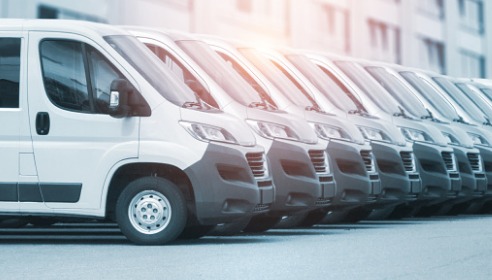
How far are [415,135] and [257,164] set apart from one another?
4462mm

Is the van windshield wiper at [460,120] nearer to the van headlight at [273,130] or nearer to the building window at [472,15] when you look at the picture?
the van headlight at [273,130]

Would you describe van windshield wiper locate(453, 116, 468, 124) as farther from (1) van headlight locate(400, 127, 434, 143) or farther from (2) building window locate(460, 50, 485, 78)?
(2) building window locate(460, 50, 485, 78)

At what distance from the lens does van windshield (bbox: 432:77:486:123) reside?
741 inches

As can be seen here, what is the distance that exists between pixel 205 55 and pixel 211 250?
2.50 metres

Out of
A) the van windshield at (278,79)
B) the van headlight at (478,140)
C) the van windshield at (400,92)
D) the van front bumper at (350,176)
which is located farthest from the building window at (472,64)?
the van front bumper at (350,176)

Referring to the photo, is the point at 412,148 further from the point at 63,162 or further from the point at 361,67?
the point at 63,162

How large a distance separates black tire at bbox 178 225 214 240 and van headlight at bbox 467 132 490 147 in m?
6.32

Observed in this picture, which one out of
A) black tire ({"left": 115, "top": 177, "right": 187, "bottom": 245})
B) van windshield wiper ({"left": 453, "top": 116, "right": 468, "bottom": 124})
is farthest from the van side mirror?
van windshield wiper ({"left": 453, "top": 116, "right": 468, "bottom": 124})

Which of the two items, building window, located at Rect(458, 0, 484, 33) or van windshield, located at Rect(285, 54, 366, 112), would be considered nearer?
van windshield, located at Rect(285, 54, 366, 112)

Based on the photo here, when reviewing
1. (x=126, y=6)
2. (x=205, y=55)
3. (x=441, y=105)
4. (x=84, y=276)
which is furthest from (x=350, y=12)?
(x=84, y=276)

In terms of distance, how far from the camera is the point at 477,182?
58.7ft

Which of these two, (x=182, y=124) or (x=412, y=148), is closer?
(x=182, y=124)

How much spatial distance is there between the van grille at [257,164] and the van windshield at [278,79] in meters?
2.08

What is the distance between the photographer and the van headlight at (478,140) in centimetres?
1830
